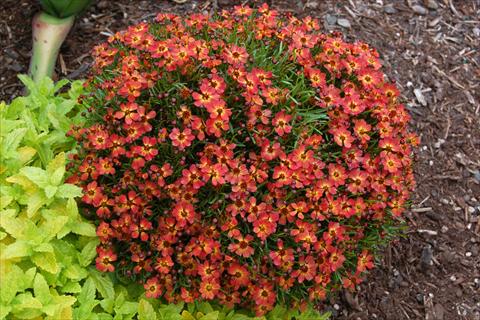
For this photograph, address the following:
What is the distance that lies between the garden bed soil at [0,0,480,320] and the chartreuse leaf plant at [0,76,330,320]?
0.73m

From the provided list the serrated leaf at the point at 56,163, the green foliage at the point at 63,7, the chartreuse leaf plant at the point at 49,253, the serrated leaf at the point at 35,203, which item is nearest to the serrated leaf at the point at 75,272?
the chartreuse leaf plant at the point at 49,253

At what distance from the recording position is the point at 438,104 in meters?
3.61

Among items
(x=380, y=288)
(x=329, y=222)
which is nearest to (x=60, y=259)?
(x=329, y=222)

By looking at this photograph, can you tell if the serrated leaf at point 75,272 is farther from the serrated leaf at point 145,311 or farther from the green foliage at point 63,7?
the green foliage at point 63,7

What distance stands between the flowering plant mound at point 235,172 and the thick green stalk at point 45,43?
89 centimetres

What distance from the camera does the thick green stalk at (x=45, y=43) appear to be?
3342 millimetres

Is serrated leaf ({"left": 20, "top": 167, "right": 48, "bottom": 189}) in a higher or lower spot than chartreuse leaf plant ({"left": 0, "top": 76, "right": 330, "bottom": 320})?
higher

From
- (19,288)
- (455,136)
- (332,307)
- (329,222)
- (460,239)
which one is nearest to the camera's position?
(19,288)

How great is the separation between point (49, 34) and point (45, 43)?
46mm

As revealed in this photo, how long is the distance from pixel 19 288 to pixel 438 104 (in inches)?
89.5

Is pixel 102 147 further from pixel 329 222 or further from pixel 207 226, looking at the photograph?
pixel 329 222

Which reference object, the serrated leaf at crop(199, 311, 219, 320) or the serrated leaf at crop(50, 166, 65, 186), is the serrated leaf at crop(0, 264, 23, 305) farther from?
the serrated leaf at crop(199, 311, 219, 320)

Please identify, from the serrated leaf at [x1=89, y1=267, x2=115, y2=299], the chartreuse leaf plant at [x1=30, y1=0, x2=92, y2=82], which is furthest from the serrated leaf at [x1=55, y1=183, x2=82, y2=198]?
the chartreuse leaf plant at [x1=30, y1=0, x2=92, y2=82]

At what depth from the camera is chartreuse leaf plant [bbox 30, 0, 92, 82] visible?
3.33m
